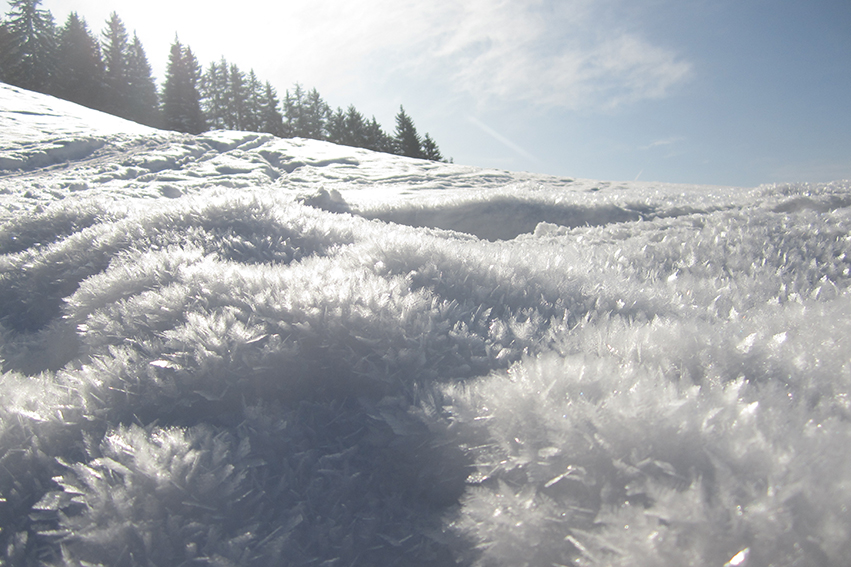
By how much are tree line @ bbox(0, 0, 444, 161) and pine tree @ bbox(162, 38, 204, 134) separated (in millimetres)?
67

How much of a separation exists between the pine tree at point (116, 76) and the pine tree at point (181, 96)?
2743 millimetres

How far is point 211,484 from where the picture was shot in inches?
34.5

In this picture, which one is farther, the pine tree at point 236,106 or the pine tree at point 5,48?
the pine tree at point 236,106

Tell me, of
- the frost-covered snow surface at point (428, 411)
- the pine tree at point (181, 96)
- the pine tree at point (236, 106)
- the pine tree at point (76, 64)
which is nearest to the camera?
the frost-covered snow surface at point (428, 411)

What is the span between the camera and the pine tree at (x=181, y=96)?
31312mm

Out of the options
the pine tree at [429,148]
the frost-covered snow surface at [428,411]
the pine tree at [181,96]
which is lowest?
the frost-covered snow surface at [428,411]

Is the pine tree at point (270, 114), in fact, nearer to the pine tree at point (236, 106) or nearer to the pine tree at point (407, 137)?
the pine tree at point (236, 106)

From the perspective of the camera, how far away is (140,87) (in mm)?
32219

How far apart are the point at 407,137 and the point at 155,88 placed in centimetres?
2005

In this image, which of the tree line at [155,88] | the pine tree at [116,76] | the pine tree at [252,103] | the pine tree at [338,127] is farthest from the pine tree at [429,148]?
the pine tree at [116,76]

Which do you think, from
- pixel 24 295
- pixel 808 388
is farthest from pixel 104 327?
pixel 808 388

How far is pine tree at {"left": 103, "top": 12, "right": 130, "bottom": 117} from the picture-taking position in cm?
3125

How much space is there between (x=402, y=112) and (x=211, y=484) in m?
34.8

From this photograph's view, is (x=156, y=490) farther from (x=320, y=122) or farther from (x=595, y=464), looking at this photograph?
(x=320, y=122)
